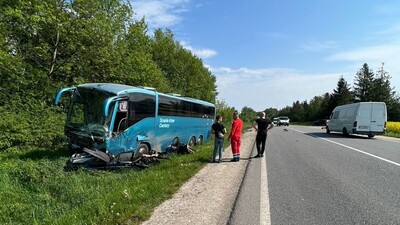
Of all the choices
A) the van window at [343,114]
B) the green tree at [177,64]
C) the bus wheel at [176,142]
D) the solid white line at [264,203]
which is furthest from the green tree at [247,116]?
the solid white line at [264,203]

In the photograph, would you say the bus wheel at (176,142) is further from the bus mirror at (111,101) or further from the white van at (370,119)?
the white van at (370,119)

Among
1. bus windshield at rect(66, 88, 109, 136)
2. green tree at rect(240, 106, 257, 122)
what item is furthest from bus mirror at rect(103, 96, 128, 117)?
green tree at rect(240, 106, 257, 122)

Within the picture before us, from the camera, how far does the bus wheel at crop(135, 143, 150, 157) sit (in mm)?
12279

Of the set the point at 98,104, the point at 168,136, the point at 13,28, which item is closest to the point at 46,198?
the point at 98,104

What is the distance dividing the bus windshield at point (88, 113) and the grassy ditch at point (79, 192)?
1447 mm

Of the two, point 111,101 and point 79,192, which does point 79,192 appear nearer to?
point 79,192

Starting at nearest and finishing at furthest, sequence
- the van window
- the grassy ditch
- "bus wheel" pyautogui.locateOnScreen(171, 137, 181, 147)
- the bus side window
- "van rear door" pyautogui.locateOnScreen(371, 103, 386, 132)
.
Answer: the grassy ditch, the bus side window, "bus wheel" pyautogui.locateOnScreen(171, 137, 181, 147), "van rear door" pyautogui.locateOnScreen(371, 103, 386, 132), the van window

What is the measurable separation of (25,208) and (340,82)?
301 feet

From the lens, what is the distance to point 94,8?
70.5ft

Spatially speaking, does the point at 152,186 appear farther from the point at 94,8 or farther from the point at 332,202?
the point at 94,8

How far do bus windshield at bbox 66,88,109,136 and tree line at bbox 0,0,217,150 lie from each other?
2533 millimetres

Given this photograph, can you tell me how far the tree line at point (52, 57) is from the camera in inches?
560

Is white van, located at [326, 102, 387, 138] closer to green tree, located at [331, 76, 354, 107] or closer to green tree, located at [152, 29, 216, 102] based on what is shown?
green tree, located at [152, 29, 216, 102]

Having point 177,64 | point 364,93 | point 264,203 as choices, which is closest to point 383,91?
point 364,93
